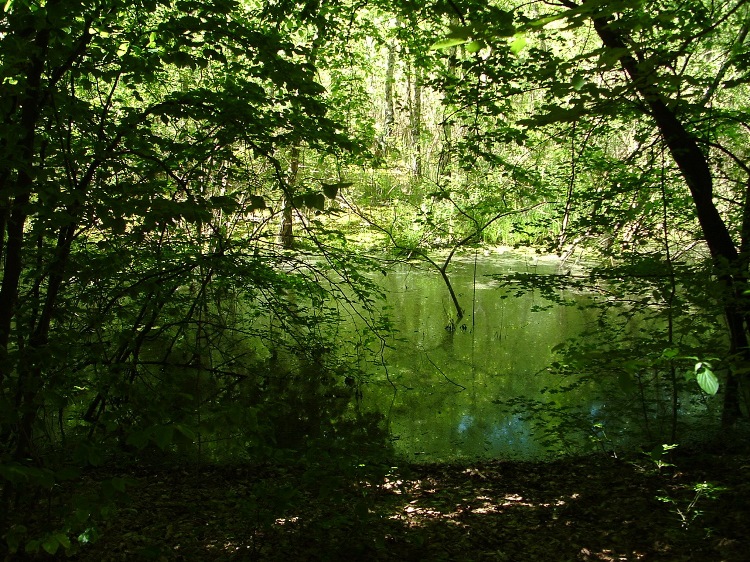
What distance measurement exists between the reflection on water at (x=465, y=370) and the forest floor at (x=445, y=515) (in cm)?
108

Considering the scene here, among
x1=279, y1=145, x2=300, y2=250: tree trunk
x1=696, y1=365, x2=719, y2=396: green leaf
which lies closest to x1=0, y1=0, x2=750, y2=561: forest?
x1=696, y1=365, x2=719, y2=396: green leaf

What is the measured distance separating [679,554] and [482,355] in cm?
579

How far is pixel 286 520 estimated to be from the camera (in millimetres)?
3775

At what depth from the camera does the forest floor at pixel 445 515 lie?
3.25m

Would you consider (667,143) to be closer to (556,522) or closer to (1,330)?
(556,522)

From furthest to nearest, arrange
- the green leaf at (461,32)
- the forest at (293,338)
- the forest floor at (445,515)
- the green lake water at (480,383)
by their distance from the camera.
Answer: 1. the green lake water at (480,383)
2. the forest floor at (445,515)
3. the forest at (293,338)
4. the green leaf at (461,32)

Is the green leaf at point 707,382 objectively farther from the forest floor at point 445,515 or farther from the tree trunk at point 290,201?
the forest floor at point 445,515

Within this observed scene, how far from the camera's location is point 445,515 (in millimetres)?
4109

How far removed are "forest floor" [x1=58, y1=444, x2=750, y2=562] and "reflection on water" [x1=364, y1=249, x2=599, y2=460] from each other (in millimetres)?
1082

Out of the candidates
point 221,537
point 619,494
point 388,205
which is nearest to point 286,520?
point 221,537

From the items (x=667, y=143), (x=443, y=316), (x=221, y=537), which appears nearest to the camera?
(x=221, y=537)

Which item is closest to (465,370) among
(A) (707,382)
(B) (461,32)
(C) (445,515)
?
(C) (445,515)

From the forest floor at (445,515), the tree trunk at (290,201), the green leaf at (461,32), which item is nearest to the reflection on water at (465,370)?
the forest floor at (445,515)

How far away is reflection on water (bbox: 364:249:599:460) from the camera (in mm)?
6090
